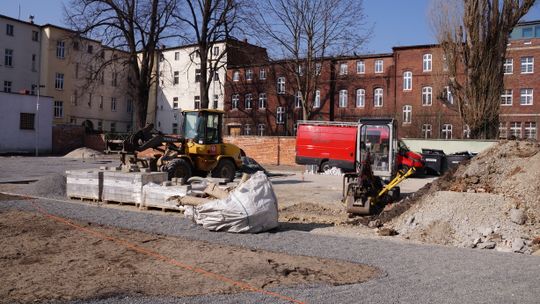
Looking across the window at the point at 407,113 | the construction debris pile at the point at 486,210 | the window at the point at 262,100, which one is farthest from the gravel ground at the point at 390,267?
the window at the point at 262,100

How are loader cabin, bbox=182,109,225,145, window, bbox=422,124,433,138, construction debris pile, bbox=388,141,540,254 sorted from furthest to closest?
window, bbox=422,124,433,138 → loader cabin, bbox=182,109,225,145 → construction debris pile, bbox=388,141,540,254

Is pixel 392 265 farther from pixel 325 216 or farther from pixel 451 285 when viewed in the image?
pixel 325 216

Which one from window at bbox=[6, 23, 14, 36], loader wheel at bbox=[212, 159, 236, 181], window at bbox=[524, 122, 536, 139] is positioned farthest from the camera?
window at bbox=[6, 23, 14, 36]

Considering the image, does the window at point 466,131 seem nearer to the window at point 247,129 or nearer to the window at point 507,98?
the window at point 507,98

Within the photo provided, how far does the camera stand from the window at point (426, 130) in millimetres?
42125

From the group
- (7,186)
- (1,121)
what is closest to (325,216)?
(7,186)

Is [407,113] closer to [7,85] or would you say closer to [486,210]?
[486,210]

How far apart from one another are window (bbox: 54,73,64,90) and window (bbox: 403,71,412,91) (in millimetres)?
37520

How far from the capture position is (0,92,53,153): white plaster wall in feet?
132

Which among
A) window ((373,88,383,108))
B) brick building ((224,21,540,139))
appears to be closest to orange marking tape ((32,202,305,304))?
brick building ((224,21,540,139))

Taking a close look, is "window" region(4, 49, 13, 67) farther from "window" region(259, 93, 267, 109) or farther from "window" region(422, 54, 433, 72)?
"window" region(422, 54, 433, 72)

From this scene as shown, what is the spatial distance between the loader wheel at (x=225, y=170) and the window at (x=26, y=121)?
2981 cm

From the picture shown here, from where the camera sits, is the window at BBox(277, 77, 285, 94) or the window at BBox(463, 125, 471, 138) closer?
the window at BBox(463, 125, 471, 138)

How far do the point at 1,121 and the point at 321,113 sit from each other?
28890mm
